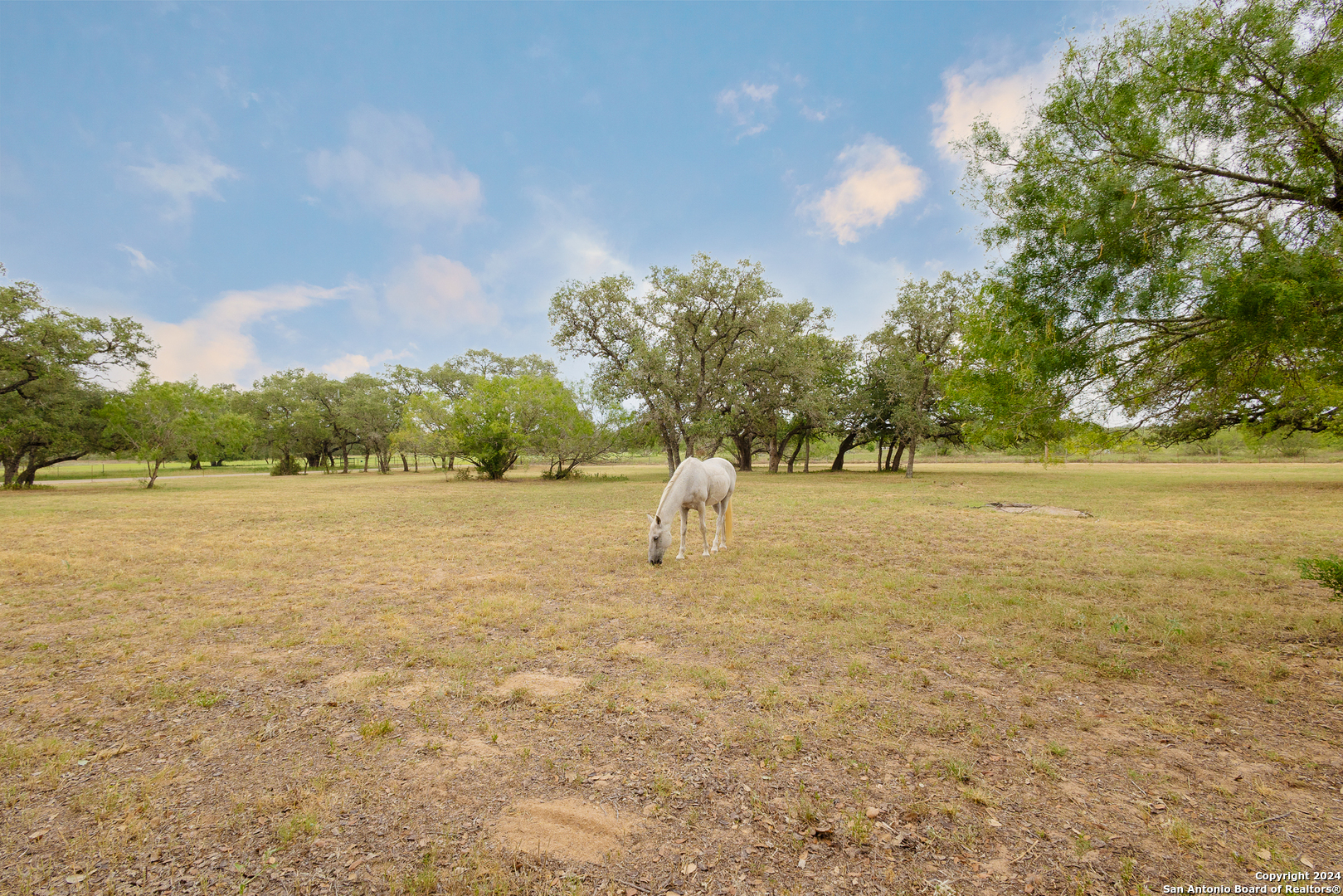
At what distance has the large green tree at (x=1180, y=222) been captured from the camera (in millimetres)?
4617

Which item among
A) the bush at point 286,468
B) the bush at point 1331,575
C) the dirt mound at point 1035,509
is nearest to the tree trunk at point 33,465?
the bush at point 286,468

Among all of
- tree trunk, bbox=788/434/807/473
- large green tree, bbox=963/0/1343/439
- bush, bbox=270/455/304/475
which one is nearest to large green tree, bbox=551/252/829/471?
tree trunk, bbox=788/434/807/473

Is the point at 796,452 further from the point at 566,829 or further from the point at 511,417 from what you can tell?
the point at 566,829

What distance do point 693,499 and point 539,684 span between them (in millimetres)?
5441

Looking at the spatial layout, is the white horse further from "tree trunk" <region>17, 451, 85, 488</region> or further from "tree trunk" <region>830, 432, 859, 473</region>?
"tree trunk" <region>17, 451, 85, 488</region>

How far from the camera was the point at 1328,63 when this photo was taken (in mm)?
4508

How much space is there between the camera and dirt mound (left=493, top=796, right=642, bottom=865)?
8.34 feet

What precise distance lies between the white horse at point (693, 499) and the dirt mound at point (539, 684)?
416 centimetres

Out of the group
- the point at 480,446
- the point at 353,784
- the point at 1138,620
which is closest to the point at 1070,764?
the point at 1138,620

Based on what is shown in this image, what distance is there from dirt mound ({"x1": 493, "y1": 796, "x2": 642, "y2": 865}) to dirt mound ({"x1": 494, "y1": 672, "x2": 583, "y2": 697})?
4.74 ft

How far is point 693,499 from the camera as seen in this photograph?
955 centimetres

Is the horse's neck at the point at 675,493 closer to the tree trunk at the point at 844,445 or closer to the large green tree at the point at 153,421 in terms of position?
the large green tree at the point at 153,421

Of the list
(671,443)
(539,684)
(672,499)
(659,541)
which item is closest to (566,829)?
(539,684)

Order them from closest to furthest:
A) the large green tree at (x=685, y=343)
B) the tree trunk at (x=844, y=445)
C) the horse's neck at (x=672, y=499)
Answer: the horse's neck at (x=672, y=499), the large green tree at (x=685, y=343), the tree trunk at (x=844, y=445)
